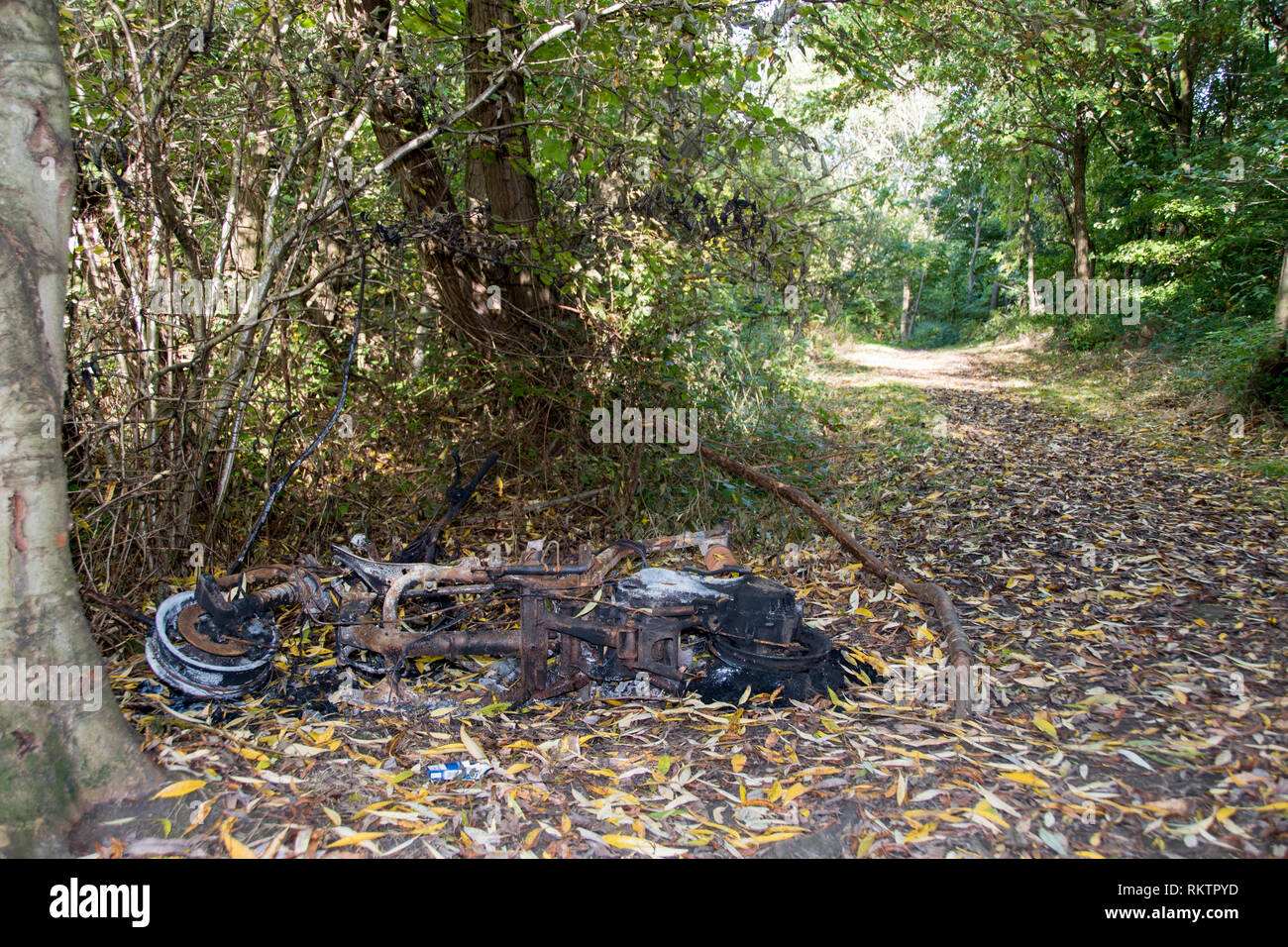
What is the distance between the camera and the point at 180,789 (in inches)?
106

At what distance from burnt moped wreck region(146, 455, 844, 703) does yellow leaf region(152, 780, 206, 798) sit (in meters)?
0.63

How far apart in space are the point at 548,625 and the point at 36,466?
2.01 m

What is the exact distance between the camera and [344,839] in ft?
8.33

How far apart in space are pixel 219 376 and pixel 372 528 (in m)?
1.38

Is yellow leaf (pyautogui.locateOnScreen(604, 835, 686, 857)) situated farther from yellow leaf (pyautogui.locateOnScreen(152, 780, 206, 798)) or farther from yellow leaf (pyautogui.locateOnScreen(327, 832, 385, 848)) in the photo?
yellow leaf (pyautogui.locateOnScreen(152, 780, 206, 798))

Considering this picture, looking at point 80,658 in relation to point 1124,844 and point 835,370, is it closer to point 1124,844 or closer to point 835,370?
point 1124,844

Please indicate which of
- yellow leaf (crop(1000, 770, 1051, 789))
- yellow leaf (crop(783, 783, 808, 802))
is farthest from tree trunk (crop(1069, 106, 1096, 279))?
yellow leaf (crop(783, 783, 808, 802))

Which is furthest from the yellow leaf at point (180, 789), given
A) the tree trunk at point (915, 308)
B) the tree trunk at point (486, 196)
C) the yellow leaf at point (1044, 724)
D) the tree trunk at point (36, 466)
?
the tree trunk at point (915, 308)

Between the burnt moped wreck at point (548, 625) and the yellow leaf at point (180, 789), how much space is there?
63 cm

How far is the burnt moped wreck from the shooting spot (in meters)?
3.45

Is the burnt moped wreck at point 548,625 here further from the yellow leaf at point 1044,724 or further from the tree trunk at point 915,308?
the tree trunk at point 915,308

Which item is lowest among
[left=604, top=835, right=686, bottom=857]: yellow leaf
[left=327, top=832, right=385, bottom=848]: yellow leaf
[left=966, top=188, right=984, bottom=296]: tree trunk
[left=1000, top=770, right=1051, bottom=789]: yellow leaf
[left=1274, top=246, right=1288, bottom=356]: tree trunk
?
[left=604, top=835, right=686, bottom=857]: yellow leaf

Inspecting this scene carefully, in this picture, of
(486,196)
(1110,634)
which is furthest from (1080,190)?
(486,196)

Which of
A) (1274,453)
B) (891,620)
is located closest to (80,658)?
(891,620)
